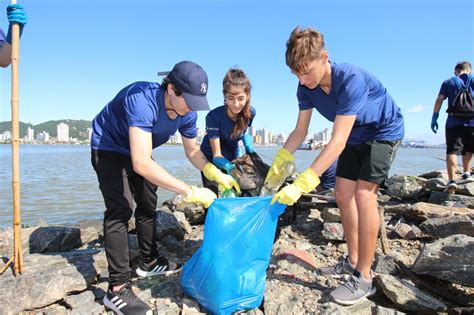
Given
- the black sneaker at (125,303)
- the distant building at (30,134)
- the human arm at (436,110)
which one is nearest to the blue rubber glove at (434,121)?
the human arm at (436,110)

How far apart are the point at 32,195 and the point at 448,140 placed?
9487 mm

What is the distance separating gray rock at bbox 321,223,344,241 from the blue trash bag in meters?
1.47

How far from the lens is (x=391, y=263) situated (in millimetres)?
2773

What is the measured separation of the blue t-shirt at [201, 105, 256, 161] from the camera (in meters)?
3.38

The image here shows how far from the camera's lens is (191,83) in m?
2.14

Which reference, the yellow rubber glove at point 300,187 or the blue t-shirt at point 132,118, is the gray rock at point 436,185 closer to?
the yellow rubber glove at point 300,187

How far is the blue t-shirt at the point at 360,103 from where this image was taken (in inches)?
85.0

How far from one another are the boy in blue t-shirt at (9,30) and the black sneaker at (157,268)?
76.6 inches

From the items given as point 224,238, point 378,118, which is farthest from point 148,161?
point 378,118

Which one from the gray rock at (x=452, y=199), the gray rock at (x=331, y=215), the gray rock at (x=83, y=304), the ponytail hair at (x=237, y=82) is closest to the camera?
the gray rock at (x=83, y=304)

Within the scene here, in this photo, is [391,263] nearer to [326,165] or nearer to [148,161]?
[326,165]

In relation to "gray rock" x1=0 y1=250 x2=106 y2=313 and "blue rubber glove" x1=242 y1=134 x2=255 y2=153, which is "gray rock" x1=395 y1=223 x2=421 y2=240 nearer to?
"blue rubber glove" x1=242 y1=134 x2=255 y2=153

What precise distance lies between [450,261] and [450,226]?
1.13 metres

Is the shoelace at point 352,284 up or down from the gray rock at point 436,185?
down
